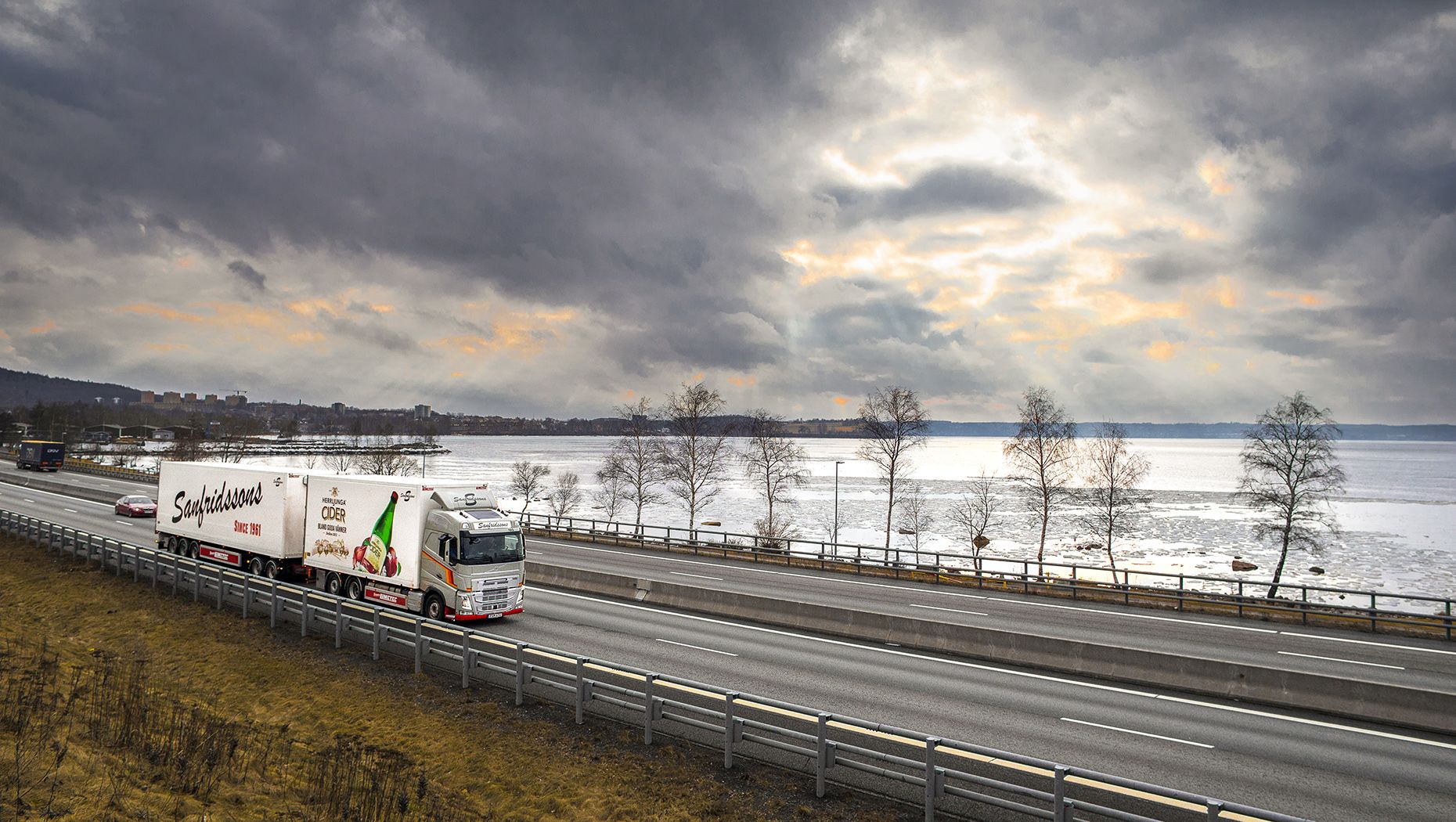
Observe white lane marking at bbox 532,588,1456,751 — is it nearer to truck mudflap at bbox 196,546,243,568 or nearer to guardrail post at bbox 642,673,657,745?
guardrail post at bbox 642,673,657,745

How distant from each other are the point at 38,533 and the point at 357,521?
22753 mm

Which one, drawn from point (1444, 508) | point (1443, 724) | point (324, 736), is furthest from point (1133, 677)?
point (1444, 508)

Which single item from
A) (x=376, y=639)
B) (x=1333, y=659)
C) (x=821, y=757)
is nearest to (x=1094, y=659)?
(x=1333, y=659)

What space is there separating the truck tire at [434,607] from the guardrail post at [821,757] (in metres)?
13.7

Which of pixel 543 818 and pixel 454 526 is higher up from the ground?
pixel 454 526

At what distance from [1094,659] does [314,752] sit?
57.1 ft

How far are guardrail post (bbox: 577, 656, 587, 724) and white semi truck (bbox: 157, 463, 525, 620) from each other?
7.74 meters

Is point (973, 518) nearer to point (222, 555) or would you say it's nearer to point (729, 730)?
point (222, 555)

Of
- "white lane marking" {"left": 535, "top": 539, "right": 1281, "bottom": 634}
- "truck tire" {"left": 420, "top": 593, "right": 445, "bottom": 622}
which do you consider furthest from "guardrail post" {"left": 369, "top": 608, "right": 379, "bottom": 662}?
"white lane marking" {"left": 535, "top": 539, "right": 1281, "bottom": 634}

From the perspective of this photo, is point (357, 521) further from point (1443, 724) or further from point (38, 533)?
point (1443, 724)

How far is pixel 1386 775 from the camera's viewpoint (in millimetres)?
12703

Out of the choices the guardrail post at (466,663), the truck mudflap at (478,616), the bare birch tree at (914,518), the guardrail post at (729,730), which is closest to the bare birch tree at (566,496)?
the bare birch tree at (914,518)

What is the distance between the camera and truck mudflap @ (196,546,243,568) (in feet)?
92.2

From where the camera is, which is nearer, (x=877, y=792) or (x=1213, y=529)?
(x=877, y=792)
